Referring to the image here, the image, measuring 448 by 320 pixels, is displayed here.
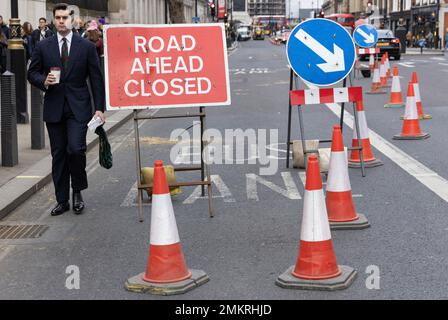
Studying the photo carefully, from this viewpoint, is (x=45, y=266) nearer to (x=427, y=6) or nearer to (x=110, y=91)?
(x=110, y=91)

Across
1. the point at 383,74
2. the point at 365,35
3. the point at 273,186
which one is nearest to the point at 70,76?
the point at 273,186

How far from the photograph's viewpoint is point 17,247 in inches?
258

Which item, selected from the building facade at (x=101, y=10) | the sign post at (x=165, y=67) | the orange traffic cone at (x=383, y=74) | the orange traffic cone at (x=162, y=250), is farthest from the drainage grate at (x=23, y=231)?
the orange traffic cone at (x=383, y=74)

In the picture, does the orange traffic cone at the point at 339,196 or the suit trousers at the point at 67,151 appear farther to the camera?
the suit trousers at the point at 67,151

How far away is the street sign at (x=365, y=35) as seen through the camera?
24266 millimetres

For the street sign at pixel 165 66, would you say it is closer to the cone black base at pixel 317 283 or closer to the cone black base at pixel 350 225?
the cone black base at pixel 350 225

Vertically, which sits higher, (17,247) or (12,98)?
(12,98)

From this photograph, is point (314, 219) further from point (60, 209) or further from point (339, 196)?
point (60, 209)

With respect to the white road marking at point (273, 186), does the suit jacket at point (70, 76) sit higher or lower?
higher

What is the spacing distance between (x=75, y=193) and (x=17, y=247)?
4.54ft

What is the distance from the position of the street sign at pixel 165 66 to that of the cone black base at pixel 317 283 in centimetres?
278

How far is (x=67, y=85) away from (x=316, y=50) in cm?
276
